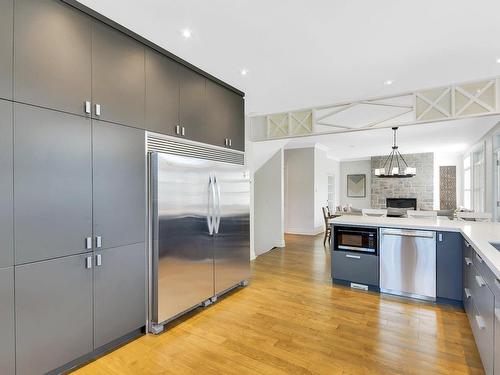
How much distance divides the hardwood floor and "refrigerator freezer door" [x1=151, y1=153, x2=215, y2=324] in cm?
27

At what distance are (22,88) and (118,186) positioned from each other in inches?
37.0

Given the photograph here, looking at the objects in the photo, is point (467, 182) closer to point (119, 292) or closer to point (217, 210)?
point (217, 210)

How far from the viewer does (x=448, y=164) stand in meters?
10.7

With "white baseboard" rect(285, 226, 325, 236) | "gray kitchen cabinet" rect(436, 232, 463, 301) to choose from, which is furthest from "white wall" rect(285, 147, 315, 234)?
"gray kitchen cabinet" rect(436, 232, 463, 301)

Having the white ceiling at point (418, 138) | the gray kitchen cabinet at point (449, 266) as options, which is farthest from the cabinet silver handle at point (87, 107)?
the white ceiling at point (418, 138)

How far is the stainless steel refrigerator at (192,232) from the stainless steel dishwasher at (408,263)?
6.14ft

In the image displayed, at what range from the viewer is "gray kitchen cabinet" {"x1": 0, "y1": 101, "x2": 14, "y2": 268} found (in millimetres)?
1723

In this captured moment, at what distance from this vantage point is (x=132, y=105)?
8.31ft

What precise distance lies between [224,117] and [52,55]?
6.75ft

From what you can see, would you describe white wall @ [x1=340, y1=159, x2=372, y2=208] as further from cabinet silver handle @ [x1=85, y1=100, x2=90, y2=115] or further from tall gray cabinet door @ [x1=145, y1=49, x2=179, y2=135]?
cabinet silver handle @ [x1=85, y1=100, x2=90, y2=115]

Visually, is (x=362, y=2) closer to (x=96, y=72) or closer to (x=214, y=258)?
(x=96, y=72)

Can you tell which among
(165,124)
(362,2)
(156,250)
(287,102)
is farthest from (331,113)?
(156,250)

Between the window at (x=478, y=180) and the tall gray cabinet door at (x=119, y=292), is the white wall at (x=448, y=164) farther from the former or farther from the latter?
the tall gray cabinet door at (x=119, y=292)

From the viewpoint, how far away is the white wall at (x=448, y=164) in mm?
10445
